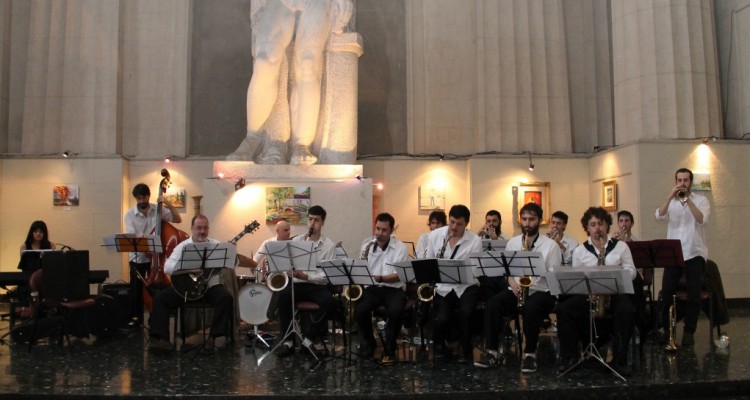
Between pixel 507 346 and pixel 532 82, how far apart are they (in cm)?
568

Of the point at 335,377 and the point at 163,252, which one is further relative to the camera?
the point at 163,252

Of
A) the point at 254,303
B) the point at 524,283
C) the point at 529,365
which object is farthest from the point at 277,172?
the point at 529,365

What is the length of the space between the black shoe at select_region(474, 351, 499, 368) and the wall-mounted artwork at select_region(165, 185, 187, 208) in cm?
612

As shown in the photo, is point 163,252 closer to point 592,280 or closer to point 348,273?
point 348,273

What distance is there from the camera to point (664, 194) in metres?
9.29

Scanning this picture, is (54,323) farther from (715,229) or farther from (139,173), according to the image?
(715,229)

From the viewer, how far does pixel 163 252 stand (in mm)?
7926

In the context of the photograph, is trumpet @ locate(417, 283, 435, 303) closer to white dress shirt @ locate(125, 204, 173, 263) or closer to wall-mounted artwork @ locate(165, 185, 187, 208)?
white dress shirt @ locate(125, 204, 173, 263)

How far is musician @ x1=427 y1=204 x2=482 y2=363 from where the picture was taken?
646 centimetres

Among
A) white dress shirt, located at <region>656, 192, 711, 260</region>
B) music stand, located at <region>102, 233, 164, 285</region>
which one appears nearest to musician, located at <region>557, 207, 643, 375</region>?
white dress shirt, located at <region>656, 192, 711, 260</region>

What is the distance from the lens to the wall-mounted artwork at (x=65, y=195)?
10648 millimetres

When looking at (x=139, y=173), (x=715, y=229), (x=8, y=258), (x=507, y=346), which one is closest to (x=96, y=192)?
(x=139, y=173)

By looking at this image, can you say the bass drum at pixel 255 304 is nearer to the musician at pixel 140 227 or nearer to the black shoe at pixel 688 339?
the musician at pixel 140 227

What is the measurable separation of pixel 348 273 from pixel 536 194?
5370 millimetres
